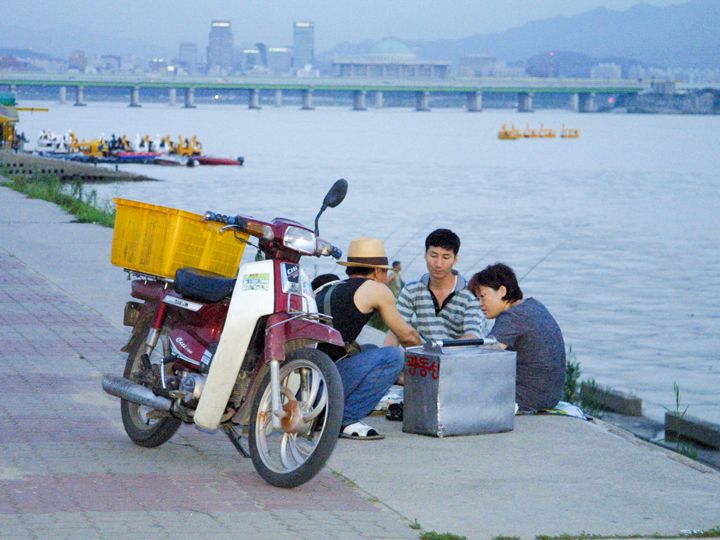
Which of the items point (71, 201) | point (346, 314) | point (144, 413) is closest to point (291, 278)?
point (346, 314)

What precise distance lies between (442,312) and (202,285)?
2303mm

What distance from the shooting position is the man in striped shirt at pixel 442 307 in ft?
28.4

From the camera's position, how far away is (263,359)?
6742 mm

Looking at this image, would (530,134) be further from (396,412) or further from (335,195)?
(335,195)

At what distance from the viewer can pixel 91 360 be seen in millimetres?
9867

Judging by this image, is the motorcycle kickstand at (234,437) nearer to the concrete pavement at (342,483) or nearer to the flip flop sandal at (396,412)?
the concrete pavement at (342,483)

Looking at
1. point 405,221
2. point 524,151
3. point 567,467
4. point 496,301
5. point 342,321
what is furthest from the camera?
point 524,151

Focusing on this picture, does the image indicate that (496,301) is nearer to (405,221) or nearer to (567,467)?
(567,467)

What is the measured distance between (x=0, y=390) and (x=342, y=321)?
2442 mm

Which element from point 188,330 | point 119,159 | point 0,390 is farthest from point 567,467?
point 119,159

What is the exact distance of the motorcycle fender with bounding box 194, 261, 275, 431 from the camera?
21.6ft

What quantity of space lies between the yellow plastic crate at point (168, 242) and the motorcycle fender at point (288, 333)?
2.34ft

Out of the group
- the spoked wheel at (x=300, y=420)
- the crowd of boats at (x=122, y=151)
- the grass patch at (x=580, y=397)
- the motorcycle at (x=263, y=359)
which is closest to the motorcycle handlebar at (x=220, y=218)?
the motorcycle at (x=263, y=359)

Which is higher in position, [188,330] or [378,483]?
[188,330]
